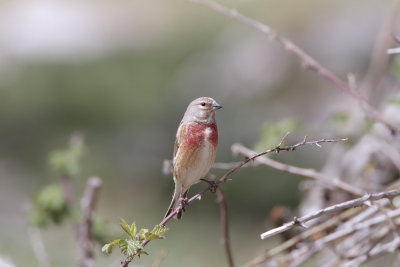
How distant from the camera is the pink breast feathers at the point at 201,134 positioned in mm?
2240

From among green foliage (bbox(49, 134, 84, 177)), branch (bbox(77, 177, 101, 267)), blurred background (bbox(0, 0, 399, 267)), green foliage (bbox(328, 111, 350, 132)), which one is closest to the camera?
branch (bbox(77, 177, 101, 267))

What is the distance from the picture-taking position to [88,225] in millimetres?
2611

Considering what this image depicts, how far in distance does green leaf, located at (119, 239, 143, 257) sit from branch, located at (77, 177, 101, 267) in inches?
38.9

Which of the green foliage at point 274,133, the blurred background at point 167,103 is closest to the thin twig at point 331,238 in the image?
the green foliage at point 274,133

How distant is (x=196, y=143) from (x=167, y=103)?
216 inches

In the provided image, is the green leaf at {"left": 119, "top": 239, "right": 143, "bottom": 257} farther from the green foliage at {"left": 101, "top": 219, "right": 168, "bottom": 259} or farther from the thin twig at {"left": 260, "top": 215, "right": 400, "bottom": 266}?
the thin twig at {"left": 260, "top": 215, "right": 400, "bottom": 266}

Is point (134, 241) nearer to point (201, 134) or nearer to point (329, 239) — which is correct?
point (201, 134)

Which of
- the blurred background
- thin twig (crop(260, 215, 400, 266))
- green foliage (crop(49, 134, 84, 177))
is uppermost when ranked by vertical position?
the blurred background

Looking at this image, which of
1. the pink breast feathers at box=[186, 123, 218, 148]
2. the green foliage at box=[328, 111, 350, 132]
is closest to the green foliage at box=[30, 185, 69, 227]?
the pink breast feathers at box=[186, 123, 218, 148]

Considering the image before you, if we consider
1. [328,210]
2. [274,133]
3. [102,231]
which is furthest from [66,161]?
Answer: [328,210]

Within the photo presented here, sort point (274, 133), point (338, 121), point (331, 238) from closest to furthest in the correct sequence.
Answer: point (331, 238), point (274, 133), point (338, 121)

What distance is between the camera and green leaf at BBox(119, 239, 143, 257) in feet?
5.21

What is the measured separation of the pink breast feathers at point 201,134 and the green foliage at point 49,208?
83cm

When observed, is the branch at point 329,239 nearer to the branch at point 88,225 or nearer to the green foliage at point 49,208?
the branch at point 88,225
